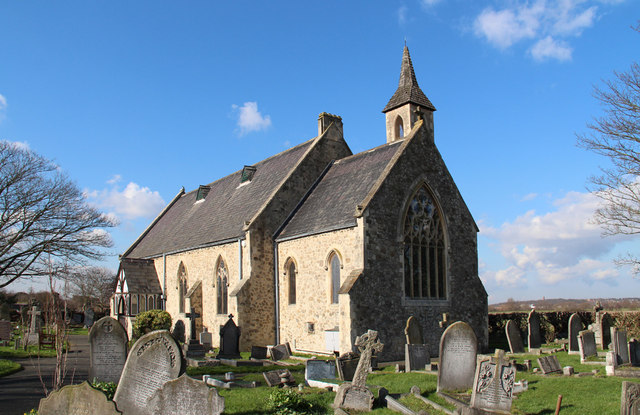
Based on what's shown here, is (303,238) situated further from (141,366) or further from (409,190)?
(141,366)

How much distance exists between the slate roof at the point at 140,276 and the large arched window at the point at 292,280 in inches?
449

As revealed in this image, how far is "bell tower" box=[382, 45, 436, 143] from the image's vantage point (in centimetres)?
2548

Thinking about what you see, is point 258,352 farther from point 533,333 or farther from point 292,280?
point 533,333

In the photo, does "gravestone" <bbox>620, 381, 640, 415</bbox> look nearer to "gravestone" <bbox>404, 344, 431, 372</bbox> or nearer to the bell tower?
"gravestone" <bbox>404, 344, 431, 372</bbox>

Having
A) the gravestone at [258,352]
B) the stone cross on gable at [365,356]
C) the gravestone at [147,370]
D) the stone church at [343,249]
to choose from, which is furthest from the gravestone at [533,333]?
the gravestone at [147,370]

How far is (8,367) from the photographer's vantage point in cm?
1864

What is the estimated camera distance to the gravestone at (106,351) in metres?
13.0

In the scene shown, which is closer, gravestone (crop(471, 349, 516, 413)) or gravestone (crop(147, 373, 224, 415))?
gravestone (crop(147, 373, 224, 415))

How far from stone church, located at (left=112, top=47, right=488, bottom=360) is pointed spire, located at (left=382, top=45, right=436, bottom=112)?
0.07 metres

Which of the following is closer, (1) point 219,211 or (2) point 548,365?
(2) point 548,365

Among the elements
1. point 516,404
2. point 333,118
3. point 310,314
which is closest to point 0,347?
point 310,314

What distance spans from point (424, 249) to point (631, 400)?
1411 cm

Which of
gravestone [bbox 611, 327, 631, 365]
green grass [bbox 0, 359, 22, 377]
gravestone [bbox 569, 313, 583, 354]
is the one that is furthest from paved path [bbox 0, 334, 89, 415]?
gravestone [bbox 569, 313, 583, 354]

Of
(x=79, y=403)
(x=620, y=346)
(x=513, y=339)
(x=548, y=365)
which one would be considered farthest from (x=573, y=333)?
(x=79, y=403)
